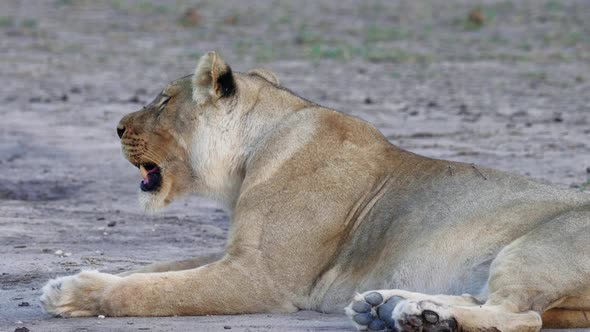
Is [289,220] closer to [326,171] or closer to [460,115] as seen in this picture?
[326,171]

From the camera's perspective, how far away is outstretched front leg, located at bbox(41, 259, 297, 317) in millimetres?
5285

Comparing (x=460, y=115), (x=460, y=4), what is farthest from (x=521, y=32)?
(x=460, y=115)

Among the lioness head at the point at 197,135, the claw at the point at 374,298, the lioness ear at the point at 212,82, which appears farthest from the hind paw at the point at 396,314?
the lioness ear at the point at 212,82

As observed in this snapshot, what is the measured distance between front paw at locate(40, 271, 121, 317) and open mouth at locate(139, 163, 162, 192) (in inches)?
31.3

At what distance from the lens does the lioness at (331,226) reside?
4.86 meters

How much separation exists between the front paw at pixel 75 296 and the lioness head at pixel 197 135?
2.67 ft

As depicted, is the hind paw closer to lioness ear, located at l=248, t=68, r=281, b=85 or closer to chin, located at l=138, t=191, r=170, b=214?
chin, located at l=138, t=191, r=170, b=214

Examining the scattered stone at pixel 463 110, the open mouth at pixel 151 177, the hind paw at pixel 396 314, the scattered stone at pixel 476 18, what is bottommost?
the scattered stone at pixel 476 18

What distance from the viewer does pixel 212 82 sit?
592 cm

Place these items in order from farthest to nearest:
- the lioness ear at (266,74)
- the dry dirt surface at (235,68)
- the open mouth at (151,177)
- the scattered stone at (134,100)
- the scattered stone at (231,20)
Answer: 1. the scattered stone at (231,20)
2. the scattered stone at (134,100)
3. the dry dirt surface at (235,68)
4. the lioness ear at (266,74)
5. the open mouth at (151,177)

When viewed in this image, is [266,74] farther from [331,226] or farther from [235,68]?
[235,68]

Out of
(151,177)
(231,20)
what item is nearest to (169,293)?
(151,177)

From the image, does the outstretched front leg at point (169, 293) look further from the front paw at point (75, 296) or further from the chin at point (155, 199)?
the chin at point (155, 199)

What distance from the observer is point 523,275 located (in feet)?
15.9
